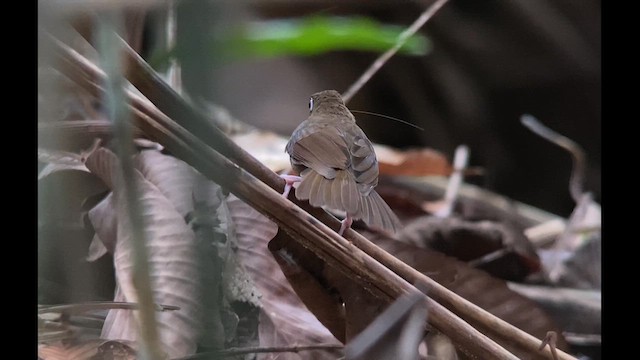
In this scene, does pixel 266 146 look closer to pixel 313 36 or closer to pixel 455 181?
pixel 313 36

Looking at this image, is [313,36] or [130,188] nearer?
[130,188]

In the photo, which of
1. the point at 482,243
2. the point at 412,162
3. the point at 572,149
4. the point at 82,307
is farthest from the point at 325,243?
the point at 572,149

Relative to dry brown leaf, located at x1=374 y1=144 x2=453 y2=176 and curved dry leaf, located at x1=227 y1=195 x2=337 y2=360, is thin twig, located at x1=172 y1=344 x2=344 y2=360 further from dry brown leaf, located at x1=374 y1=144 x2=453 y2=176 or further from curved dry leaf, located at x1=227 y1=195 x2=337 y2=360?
dry brown leaf, located at x1=374 y1=144 x2=453 y2=176

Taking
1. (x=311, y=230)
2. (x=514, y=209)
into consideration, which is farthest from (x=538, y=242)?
(x=311, y=230)

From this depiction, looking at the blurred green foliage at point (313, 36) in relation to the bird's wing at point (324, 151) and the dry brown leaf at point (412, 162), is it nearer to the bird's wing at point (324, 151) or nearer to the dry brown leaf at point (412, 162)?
the bird's wing at point (324, 151)

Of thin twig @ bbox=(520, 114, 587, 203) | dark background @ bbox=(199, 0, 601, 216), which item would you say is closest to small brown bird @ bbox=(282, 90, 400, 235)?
dark background @ bbox=(199, 0, 601, 216)
